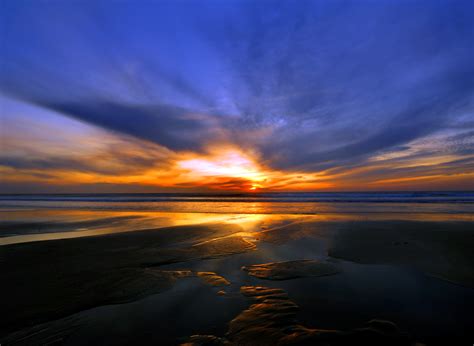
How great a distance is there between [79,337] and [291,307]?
3196 mm

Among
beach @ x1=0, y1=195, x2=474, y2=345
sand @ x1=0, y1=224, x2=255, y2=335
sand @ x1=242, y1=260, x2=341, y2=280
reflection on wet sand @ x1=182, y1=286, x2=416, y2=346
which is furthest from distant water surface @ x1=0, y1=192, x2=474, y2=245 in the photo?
reflection on wet sand @ x1=182, y1=286, x2=416, y2=346

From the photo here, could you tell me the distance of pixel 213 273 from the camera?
550 cm

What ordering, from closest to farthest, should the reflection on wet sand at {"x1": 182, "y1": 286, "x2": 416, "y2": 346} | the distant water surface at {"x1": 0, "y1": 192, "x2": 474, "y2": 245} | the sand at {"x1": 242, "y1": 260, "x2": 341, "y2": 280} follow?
1. the reflection on wet sand at {"x1": 182, "y1": 286, "x2": 416, "y2": 346}
2. the sand at {"x1": 242, "y1": 260, "x2": 341, "y2": 280}
3. the distant water surface at {"x1": 0, "y1": 192, "x2": 474, "y2": 245}

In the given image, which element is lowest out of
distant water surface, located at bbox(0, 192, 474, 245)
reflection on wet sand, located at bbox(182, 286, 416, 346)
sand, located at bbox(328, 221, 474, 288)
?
reflection on wet sand, located at bbox(182, 286, 416, 346)

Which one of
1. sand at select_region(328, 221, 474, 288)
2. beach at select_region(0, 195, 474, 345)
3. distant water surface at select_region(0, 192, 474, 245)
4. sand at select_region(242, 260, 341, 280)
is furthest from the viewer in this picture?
distant water surface at select_region(0, 192, 474, 245)

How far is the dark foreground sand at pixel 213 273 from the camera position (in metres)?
3.28

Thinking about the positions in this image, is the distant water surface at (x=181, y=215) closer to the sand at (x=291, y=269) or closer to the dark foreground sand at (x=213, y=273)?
the dark foreground sand at (x=213, y=273)

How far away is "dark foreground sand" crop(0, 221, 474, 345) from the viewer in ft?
10.8

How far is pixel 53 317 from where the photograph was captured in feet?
11.9

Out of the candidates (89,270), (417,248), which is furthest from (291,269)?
(89,270)

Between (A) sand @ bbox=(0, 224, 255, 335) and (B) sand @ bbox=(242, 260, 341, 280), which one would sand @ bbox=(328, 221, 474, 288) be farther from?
(A) sand @ bbox=(0, 224, 255, 335)

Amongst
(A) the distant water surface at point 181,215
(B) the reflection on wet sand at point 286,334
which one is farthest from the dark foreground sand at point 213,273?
(A) the distant water surface at point 181,215

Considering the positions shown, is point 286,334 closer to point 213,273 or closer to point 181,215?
point 213,273

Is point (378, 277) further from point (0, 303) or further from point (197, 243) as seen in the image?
point (0, 303)
